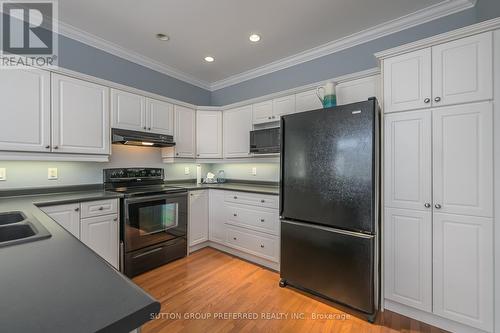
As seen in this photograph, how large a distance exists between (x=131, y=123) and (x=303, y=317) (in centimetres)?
270

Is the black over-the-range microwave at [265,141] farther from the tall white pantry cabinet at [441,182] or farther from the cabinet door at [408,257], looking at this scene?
the cabinet door at [408,257]

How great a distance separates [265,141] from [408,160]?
5.11ft

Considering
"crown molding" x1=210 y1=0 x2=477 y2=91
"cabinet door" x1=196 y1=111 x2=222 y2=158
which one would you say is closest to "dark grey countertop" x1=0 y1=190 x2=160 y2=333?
"cabinet door" x1=196 y1=111 x2=222 y2=158

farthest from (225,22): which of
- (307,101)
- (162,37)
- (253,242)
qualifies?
(253,242)

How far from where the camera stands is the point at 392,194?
6.17 feet

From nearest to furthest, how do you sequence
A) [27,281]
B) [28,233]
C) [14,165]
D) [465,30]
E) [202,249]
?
1. [27,281]
2. [28,233]
3. [465,30]
4. [14,165]
5. [202,249]

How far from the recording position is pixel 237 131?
3328 millimetres

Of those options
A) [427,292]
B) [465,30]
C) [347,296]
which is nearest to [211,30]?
[465,30]

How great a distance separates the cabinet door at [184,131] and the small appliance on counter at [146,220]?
1.67 feet

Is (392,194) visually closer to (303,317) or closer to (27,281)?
(303,317)

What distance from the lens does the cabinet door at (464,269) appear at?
5.06ft

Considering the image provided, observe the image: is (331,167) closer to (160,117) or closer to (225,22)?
(225,22)

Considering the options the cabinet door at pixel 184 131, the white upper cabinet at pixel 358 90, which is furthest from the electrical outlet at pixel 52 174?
the white upper cabinet at pixel 358 90

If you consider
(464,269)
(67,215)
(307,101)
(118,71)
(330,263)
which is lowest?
(330,263)
